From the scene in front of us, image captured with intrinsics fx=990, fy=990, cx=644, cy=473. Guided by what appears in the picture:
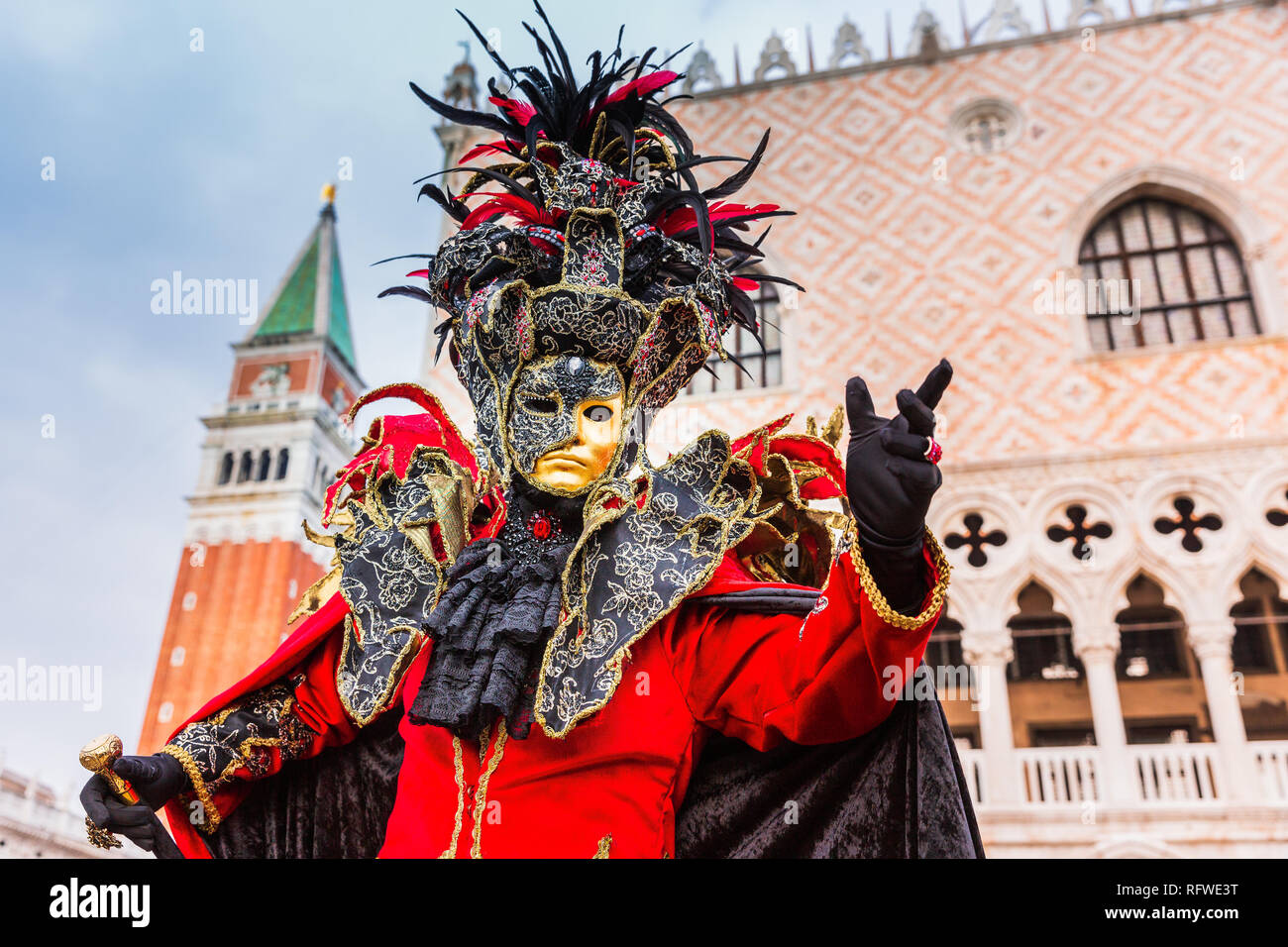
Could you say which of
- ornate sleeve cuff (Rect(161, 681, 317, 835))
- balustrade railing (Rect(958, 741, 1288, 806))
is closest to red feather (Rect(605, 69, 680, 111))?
ornate sleeve cuff (Rect(161, 681, 317, 835))

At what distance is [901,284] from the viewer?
805 centimetres

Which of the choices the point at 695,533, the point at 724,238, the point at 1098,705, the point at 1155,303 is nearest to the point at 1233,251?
the point at 1155,303

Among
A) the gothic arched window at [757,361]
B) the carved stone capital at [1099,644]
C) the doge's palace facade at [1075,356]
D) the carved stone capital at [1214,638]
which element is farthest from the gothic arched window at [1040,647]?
the gothic arched window at [757,361]

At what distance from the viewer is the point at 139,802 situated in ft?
4.99

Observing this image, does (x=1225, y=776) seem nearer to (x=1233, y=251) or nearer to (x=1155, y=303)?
(x=1155, y=303)

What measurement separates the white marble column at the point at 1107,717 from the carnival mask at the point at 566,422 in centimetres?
584

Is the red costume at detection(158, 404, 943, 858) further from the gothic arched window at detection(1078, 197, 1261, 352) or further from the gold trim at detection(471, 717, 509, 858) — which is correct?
the gothic arched window at detection(1078, 197, 1261, 352)

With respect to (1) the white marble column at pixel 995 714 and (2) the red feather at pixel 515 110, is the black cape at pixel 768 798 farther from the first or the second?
(1) the white marble column at pixel 995 714

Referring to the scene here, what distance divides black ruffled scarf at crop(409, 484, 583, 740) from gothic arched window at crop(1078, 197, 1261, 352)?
730cm

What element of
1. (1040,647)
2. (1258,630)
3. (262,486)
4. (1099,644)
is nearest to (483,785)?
(1099,644)

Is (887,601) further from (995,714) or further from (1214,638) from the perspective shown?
(1214,638)

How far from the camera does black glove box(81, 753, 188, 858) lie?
1.47 meters

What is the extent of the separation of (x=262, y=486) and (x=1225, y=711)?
44.0 feet
